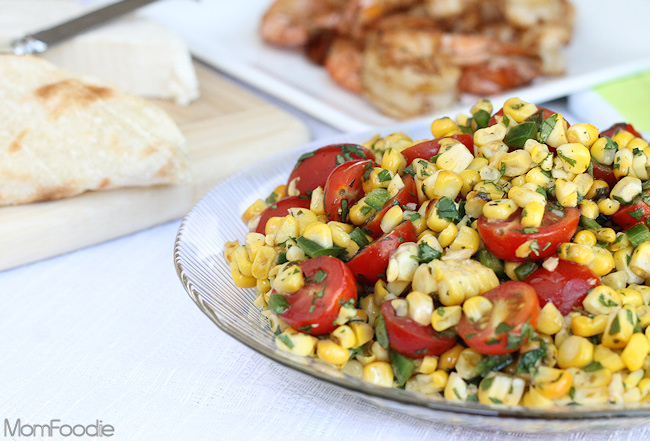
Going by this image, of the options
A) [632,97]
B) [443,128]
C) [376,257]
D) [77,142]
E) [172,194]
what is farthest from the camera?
[632,97]

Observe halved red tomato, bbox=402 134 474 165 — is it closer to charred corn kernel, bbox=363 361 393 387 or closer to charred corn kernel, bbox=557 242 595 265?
charred corn kernel, bbox=557 242 595 265

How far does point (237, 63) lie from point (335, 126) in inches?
26.4

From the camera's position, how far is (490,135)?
1.38m

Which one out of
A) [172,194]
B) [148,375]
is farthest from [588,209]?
[172,194]

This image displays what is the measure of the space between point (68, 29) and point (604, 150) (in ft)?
7.47

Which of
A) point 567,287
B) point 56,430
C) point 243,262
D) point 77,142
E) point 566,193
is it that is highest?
point 566,193

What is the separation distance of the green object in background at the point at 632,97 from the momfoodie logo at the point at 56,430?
2126 millimetres

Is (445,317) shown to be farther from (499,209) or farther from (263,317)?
(263,317)

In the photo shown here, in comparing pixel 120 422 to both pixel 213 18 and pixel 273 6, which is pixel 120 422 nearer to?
pixel 273 6

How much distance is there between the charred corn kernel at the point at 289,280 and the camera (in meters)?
1.16

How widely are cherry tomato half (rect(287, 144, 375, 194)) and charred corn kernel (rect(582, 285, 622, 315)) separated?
2.04ft

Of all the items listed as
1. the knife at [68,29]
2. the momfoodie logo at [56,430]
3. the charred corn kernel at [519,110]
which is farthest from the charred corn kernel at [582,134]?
the knife at [68,29]

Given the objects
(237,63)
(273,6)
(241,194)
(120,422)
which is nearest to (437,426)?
(120,422)

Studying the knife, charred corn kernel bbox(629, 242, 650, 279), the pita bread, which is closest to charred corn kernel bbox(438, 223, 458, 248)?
charred corn kernel bbox(629, 242, 650, 279)
